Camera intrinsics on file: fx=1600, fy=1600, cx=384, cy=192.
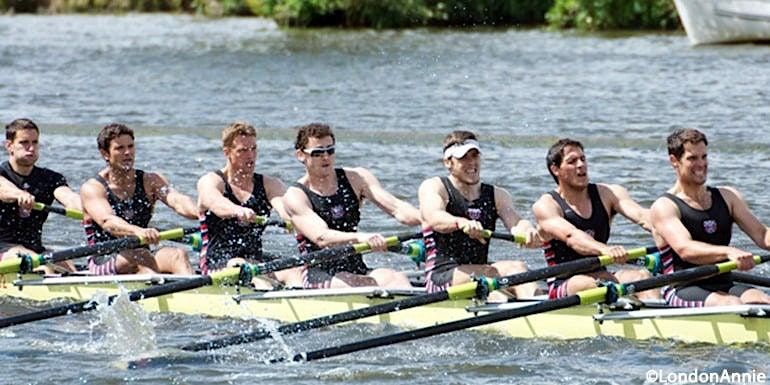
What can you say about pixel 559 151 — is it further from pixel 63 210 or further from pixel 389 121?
pixel 389 121

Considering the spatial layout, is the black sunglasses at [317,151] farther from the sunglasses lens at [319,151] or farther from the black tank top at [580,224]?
the black tank top at [580,224]

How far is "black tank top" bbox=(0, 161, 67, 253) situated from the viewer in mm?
12016

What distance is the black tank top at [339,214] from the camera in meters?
10.9

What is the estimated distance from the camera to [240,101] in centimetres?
2441

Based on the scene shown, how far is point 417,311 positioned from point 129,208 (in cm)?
251

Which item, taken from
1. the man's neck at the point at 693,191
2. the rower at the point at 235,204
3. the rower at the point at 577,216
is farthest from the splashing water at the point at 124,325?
the man's neck at the point at 693,191

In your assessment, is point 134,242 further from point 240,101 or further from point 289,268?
point 240,101

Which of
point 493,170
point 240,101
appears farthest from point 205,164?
point 240,101

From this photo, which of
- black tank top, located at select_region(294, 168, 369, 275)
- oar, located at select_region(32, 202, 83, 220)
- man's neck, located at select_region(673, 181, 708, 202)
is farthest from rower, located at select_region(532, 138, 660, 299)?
oar, located at select_region(32, 202, 83, 220)

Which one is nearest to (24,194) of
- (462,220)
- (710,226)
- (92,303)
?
(92,303)

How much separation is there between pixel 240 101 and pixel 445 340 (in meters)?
14.6

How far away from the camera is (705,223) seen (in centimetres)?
966

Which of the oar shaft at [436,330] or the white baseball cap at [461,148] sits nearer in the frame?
the oar shaft at [436,330]

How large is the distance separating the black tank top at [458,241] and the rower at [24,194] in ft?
10.2
